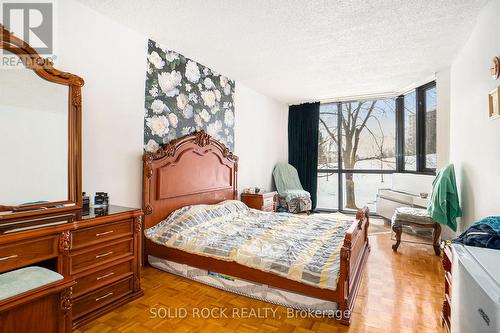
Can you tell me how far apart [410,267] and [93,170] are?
3.31 meters

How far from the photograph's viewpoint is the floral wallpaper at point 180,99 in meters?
2.89

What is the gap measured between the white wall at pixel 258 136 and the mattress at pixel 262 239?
1237mm

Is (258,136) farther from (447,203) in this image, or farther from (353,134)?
(447,203)

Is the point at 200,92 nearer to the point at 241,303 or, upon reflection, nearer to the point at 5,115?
the point at 5,115

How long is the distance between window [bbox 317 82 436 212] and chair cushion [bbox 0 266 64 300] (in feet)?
16.6

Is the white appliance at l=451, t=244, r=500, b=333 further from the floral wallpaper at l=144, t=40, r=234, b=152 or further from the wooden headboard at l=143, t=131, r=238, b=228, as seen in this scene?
the floral wallpaper at l=144, t=40, r=234, b=152

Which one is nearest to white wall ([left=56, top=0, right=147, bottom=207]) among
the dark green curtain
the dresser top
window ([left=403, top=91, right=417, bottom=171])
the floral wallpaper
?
the floral wallpaper

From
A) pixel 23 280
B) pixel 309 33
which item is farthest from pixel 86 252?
pixel 309 33

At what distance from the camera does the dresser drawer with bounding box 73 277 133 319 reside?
1788 millimetres

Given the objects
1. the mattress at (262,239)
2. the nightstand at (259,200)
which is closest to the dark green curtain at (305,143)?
the nightstand at (259,200)

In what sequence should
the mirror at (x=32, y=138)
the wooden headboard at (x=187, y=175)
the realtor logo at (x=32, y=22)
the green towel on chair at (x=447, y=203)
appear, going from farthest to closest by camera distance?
the green towel on chair at (x=447, y=203) < the wooden headboard at (x=187, y=175) < the realtor logo at (x=32, y=22) < the mirror at (x=32, y=138)

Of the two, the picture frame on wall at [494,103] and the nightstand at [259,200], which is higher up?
the picture frame on wall at [494,103]

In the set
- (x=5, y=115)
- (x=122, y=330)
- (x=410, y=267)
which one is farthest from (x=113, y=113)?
(x=410, y=267)

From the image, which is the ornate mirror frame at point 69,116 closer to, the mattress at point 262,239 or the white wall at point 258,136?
the mattress at point 262,239
